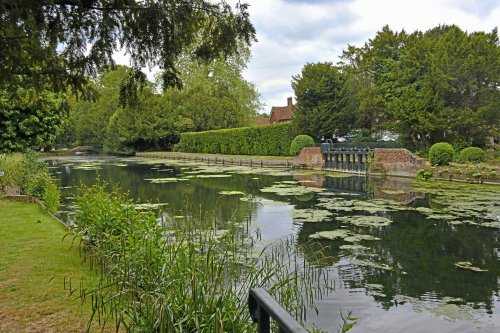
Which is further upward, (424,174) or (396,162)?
(396,162)

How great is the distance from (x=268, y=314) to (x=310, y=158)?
87.9ft

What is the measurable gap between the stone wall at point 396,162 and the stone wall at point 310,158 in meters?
5.04

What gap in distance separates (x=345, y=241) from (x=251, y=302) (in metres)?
6.51

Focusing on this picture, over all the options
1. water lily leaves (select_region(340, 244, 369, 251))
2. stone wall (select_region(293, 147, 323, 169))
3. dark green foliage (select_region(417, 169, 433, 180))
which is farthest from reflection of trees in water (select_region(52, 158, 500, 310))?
stone wall (select_region(293, 147, 323, 169))

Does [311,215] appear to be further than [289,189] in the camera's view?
No

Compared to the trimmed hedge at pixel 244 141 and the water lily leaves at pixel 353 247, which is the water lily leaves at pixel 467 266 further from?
the trimmed hedge at pixel 244 141

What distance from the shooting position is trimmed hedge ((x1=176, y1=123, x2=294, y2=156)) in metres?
35.2

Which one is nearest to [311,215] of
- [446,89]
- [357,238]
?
[357,238]

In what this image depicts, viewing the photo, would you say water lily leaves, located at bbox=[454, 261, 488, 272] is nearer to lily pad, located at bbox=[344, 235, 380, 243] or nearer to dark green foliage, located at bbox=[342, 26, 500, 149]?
lily pad, located at bbox=[344, 235, 380, 243]

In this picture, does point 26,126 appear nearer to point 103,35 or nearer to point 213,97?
point 103,35

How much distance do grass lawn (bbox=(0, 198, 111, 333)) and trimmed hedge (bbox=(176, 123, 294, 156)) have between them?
27.0 meters

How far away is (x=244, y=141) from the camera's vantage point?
133ft

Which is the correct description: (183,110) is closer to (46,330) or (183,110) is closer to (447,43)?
(447,43)

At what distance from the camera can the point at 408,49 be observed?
26453mm
